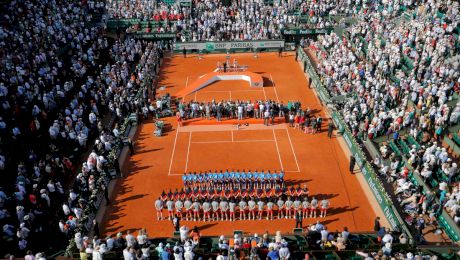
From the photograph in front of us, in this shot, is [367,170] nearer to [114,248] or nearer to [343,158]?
[343,158]

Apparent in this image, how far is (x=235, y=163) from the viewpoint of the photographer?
2470cm

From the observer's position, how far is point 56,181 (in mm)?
22156

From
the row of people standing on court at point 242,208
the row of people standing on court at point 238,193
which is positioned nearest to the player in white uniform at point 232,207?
the row of people standing on court at point 242,208

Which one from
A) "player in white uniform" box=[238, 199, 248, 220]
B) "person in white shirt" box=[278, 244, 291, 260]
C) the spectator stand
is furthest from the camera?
"player in white uniform" box=[238, 199, 248, 220]

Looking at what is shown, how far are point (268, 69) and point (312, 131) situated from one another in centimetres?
1331

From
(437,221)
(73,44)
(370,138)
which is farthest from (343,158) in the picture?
(73,44)

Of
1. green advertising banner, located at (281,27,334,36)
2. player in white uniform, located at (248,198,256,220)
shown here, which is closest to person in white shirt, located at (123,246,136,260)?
player in white uniform, located at (248,198,256,220)

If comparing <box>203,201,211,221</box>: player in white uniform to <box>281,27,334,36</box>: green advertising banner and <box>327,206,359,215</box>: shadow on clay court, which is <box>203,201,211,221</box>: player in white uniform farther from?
<box>281,27,334,36</box>: green advertising banner

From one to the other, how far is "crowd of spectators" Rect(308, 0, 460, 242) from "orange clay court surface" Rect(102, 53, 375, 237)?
2.25m

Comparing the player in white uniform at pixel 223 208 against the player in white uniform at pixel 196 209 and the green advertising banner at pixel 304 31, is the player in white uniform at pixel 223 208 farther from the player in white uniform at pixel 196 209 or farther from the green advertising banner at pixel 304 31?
the green advertising banner at pixel 304 31

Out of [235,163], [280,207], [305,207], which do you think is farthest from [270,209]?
[235,163]

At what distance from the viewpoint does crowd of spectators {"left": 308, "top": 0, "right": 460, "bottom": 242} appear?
2066 cm

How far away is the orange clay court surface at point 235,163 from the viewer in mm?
20094

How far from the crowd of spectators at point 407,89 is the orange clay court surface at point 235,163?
2255mm
